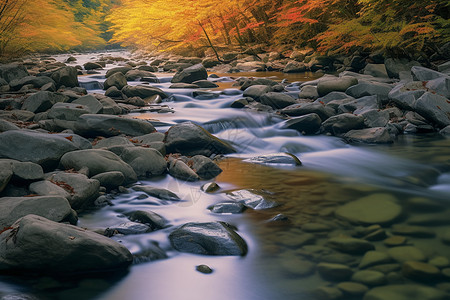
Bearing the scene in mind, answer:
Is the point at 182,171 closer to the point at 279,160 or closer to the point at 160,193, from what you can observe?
the point at 160,193

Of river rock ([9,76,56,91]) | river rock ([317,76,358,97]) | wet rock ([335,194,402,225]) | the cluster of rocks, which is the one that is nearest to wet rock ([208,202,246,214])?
the cluster of rocks

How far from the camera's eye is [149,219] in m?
3.18

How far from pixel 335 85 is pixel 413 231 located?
5.07 metres

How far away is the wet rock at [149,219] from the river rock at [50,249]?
0.67 metres

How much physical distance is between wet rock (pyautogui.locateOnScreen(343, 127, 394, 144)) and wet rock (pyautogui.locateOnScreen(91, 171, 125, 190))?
→ 3.37 m

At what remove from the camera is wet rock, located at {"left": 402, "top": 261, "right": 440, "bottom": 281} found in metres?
2.40

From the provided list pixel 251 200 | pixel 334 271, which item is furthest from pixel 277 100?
pixel 334 271

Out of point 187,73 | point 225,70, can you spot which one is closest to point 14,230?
point 187,73

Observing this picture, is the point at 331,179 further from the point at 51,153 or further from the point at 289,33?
the point at 289,33

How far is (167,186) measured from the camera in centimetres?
411

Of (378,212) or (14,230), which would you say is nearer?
(14,230)

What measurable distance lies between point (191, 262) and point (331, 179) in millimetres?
2163

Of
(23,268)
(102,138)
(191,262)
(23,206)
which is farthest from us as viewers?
(102,138)

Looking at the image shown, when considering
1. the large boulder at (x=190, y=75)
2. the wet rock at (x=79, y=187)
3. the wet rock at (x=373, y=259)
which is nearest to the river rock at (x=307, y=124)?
the wet rock at (x=79, y=187)
